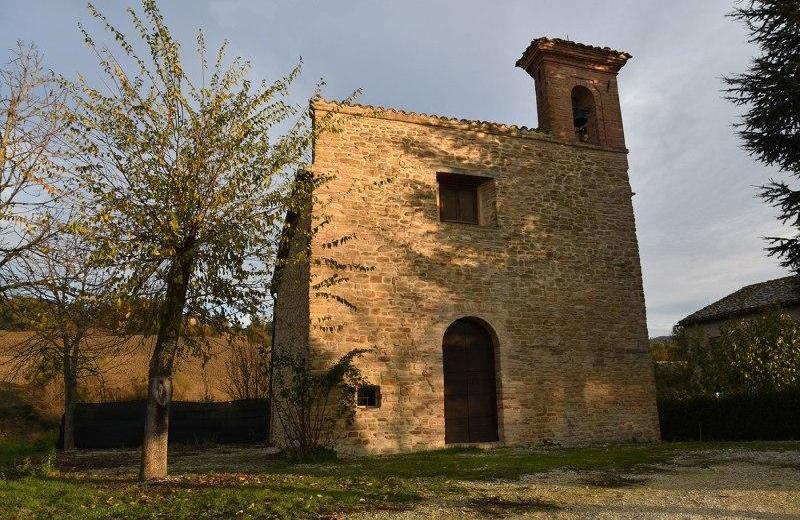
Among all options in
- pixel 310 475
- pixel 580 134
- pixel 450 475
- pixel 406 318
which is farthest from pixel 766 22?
pixel 310 475

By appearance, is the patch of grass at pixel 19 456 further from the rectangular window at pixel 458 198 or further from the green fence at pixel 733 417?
the green fence at pixel 733 417

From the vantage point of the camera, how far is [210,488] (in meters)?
6.14

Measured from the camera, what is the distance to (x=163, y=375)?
23.9ft

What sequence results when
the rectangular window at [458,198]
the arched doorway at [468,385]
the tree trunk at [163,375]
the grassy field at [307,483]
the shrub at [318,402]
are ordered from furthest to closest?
the rectangular window at [458,198] < the arched doorway at [468,385] < the shrub at [318,402] < the tree trunk at [163,375] < the grassy field at [307,483]

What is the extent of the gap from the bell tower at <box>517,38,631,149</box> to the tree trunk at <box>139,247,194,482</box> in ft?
29.9

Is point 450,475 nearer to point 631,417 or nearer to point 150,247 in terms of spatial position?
point 150,247

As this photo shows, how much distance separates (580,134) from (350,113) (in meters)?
5.89

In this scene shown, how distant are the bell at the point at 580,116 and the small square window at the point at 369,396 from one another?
7897mm

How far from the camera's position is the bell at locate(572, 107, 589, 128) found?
13734 millimetres

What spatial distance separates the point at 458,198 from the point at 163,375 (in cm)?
717

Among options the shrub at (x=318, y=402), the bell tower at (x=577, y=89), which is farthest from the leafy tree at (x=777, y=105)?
the shrub at (x=318, y=402)

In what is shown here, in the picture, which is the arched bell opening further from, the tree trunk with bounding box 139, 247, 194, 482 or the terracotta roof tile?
the tree trunk with bounding box 139, 247, 194, 482

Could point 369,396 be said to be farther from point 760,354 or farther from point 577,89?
point 760,354

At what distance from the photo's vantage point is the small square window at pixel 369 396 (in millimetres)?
10305
